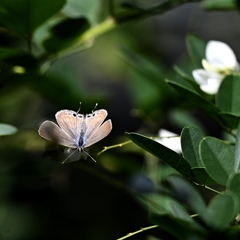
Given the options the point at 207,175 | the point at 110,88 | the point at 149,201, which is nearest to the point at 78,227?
the point at 149,201

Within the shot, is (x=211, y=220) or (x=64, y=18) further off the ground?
(x=64, y=18)

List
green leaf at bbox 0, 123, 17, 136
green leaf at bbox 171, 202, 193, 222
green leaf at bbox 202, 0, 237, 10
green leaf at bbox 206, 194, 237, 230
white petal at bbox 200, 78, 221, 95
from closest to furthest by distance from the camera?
green leaf at bbox 206, 194, 237, 230
green leaf at bbox 171, 202, 193, 222
green leaf at bbox 0, 123, 17, 136
white petal at bbox 200, 78, 221, 95
green leaf at bbox 202, 0, 237, 10

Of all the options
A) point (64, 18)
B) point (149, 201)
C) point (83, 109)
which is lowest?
point (149, 201)

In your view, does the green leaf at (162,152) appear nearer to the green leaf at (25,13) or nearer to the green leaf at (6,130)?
the green leaf at (6,130)

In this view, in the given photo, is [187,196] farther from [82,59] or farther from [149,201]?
[82,59]

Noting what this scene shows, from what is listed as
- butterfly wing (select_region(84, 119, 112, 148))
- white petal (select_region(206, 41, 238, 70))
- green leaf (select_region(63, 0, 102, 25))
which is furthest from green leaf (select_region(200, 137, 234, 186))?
green leaf (select_region(63, 0, 102, 25))

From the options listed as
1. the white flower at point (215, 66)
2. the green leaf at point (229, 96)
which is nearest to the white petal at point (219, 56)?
the white flower at point (215, 66)

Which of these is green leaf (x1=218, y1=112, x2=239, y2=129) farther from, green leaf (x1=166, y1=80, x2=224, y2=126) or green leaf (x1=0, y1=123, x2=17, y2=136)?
green leaf (x1=0, y1=123, x2=17, y2=136)
